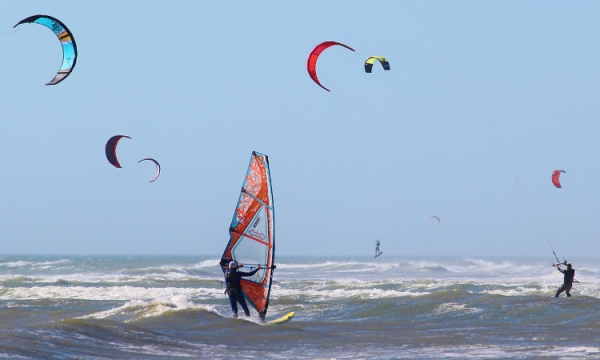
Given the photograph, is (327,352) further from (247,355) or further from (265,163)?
(265,163)

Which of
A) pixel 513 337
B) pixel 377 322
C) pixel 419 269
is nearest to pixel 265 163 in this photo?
pixel 377 322

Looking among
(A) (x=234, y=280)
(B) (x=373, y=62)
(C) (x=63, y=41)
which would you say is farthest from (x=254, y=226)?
(B) (x=373, y=62)

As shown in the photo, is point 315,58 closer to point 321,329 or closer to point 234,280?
point 234,280

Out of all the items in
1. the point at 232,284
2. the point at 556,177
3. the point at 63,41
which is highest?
the point at 63,41

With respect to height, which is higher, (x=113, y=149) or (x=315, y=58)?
(x=315, y=58)

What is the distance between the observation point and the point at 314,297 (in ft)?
56.1

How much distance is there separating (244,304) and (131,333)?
213 cm

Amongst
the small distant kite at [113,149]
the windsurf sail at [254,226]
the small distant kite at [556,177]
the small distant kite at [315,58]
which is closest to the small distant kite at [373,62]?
the small distant kite at [315,58]

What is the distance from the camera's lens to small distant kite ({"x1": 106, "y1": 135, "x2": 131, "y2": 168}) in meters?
17.0

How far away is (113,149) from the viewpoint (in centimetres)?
1709

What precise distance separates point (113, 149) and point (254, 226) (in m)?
6.70

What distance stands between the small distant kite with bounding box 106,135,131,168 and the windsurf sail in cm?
617

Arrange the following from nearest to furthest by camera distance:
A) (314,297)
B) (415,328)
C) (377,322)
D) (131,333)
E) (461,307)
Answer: (131,333), (415,328), (377,322), (461,307), (314,297)

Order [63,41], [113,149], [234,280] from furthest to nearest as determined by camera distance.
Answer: [113,149]
[63,41]
[234,280]
